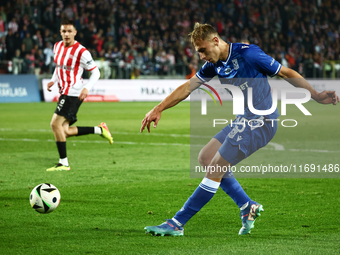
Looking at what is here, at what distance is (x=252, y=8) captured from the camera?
32.1 m

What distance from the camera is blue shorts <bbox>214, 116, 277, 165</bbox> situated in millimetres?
4227

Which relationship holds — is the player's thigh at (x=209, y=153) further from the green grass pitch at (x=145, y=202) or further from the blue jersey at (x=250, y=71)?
the green grass pitch at (x=145, y=202)

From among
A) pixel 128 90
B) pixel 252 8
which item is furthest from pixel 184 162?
pixel 252 8

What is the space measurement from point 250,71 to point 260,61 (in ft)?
0.45

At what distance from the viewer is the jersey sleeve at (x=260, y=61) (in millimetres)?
4121

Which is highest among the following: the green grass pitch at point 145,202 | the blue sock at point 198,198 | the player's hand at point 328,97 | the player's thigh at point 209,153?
the player's hand at point 328,97

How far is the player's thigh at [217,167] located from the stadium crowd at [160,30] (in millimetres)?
18868

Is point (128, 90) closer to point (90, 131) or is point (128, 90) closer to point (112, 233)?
point (90, 131)

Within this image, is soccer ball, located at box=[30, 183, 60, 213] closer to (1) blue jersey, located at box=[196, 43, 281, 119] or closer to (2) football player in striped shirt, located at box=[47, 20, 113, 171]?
(1) blue jersey, located at box=[196, 43, 281, 119]

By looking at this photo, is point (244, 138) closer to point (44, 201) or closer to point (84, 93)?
point (44, 201)

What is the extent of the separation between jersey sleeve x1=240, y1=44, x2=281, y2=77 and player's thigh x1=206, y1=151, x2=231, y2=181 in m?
0.75

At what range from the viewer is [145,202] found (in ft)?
18.5

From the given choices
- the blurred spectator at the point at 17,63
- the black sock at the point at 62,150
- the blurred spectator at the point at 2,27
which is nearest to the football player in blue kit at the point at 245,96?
the black sock at the point at 62,150

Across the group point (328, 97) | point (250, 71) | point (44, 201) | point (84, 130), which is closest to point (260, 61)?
point (250, 71)
